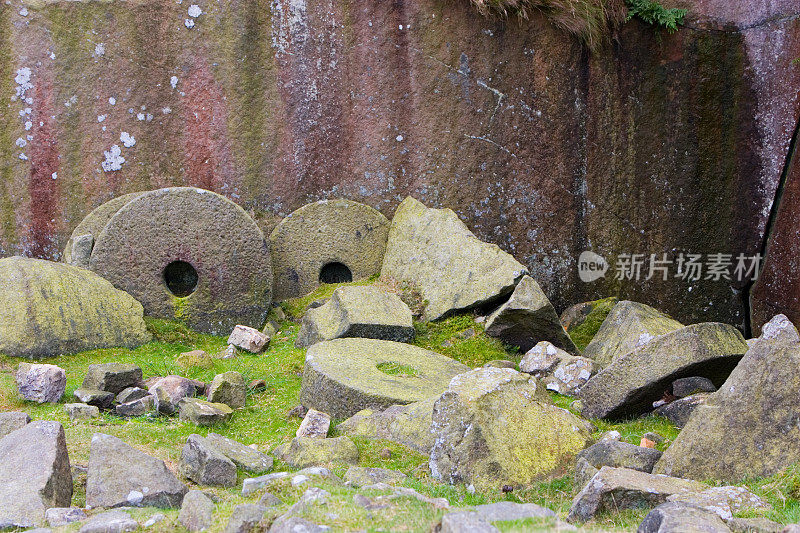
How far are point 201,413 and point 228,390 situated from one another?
18.2 inches

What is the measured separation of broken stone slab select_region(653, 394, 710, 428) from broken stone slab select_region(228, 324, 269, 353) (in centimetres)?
356

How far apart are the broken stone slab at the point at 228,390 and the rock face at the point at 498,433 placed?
1.87m

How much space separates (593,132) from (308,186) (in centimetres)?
314

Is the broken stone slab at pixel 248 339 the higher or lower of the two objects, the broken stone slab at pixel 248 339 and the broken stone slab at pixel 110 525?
the lower

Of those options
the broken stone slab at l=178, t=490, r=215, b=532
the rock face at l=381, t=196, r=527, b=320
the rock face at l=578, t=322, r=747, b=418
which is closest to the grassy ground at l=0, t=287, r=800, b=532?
the broken stone slab at l=178, t=490, r=215, b=532

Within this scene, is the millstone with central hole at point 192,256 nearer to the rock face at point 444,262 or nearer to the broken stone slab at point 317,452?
the rock face at point 444,262

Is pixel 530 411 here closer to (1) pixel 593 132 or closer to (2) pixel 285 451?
(2) pixel 285 451

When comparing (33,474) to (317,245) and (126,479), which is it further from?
(317,245)

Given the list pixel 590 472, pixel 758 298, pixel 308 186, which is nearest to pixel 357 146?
pixel 308 186

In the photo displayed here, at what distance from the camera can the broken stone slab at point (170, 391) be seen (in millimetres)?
5422

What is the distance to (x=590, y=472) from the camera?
390 centimetres

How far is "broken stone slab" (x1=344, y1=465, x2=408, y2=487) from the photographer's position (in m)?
3.89

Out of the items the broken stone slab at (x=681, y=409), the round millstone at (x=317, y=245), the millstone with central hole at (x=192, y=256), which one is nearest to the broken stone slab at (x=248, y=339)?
the millstone with central hole at (x=192, y=256)

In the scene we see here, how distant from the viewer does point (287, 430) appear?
17.2 feet
